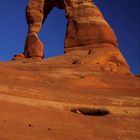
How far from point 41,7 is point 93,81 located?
26755mm

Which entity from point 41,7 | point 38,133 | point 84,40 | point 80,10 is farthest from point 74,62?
point 38,133

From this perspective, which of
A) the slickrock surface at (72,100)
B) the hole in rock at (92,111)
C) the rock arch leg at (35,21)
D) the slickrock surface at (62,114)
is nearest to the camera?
the slickrock surface at (62,114)

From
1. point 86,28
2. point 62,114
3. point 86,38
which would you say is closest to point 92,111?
point 62,114

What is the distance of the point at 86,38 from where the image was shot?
41.5m

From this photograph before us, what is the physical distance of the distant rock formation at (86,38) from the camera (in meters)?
36.9

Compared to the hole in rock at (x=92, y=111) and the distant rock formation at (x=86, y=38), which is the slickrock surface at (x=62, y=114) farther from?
the distant rock formation at (x=86, y=38)

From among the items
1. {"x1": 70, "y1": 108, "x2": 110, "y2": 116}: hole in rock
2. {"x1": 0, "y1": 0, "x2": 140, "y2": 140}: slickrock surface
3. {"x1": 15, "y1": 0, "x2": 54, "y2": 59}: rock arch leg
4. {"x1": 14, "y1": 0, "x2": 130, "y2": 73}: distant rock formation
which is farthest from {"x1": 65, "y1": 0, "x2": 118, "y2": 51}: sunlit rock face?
{"x1": 70, "y1": 108, "x2": 110, "y2": 116}: hole in rock

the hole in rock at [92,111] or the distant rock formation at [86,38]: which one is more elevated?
the distant rock formation at [86,38]

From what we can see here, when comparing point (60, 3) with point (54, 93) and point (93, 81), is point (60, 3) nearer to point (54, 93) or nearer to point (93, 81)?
point (93, 81)

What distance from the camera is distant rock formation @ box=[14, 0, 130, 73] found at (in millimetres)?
36888

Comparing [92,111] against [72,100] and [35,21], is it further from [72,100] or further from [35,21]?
[35,21]

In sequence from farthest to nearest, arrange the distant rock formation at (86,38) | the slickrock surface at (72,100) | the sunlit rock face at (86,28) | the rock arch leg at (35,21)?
1. the rock arch leg at (35,21)
2. the sunlit rock face at (86,28)
3. the distant rock formation at (86,38)
4. the slickrock surface at (72,100)

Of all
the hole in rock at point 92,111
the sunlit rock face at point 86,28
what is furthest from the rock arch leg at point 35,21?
the hole in rock at point 92,111

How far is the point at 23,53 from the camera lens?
→ 158 ft
